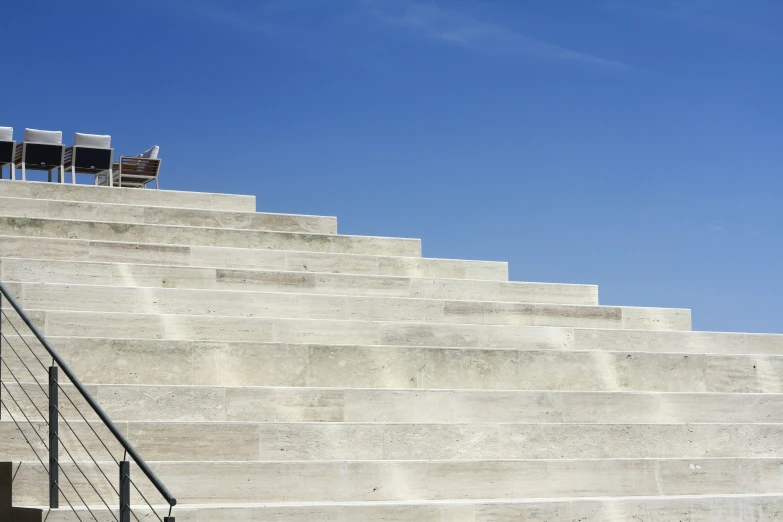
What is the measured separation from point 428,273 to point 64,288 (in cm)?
376

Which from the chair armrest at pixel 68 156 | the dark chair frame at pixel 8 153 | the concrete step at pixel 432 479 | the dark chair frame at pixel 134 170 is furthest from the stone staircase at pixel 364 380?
the dark chair frame at pixel 134 170

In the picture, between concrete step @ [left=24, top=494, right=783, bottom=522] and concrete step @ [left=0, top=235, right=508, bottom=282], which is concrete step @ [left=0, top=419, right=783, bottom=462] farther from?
concrete step @ [left=0, top=235, right=508, bottom=282]

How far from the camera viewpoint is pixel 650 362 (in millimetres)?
9180

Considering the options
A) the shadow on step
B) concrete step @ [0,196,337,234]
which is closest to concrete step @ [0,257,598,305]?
concrete step @ [0,196,337,234]

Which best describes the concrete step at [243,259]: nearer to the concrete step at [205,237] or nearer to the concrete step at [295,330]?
the concrete step at [205,237]

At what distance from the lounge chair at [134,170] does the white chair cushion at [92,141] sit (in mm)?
565

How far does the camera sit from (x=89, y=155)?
1366cm

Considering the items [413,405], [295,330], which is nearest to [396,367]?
[413,405]

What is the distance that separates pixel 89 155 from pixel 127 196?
9.81 ft

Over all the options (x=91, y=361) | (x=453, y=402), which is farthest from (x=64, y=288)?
(x=453, y=402)

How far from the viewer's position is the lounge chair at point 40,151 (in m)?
13.2

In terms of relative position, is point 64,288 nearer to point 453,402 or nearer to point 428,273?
point 453,402

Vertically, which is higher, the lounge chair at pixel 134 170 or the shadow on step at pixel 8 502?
the lounge chair at pixel 134 170

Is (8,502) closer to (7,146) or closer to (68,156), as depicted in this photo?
(7,146)
